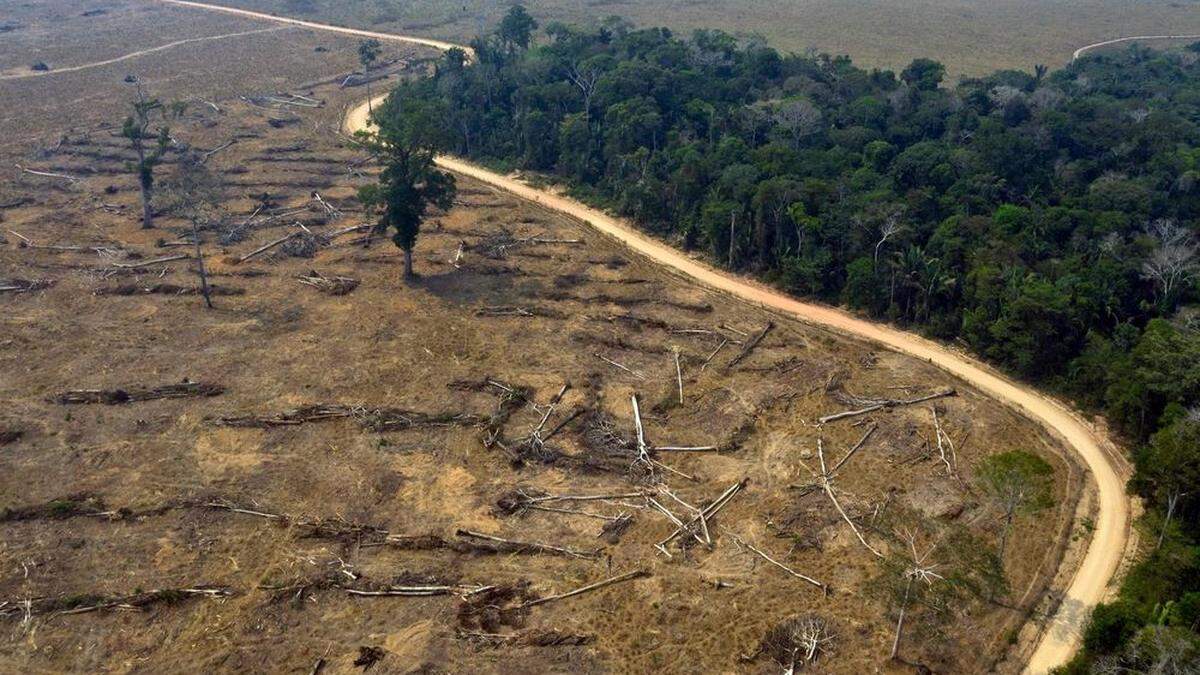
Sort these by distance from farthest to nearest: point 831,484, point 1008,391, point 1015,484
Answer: point 1008,391, point 831,484, point 1015,484

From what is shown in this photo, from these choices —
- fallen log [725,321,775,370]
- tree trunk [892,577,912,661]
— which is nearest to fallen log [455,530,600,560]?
tree trunk [892,577,912,661]

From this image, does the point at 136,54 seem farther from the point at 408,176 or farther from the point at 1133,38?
the point at 1133,38

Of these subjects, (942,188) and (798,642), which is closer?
(798,642)

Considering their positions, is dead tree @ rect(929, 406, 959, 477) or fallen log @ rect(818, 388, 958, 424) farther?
fallen log @ rect(818, 388, 958, 424)

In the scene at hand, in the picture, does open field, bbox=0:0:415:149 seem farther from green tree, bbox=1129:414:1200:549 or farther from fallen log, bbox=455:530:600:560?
green tree, bbox=1129:414:1200:549

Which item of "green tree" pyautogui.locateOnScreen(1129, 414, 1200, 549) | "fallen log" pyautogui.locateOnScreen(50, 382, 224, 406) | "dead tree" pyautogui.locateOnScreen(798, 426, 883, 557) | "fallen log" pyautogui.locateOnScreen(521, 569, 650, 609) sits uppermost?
"green tree" pyautogui.locateOnScreen(1129, 414, 1200, 549)

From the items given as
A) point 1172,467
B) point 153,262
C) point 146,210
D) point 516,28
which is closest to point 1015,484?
point 1172,467

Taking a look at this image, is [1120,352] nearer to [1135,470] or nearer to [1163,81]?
[1135,470]

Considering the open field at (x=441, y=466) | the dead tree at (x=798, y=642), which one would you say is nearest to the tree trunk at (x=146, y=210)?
the open field at (x=441, y=466)
